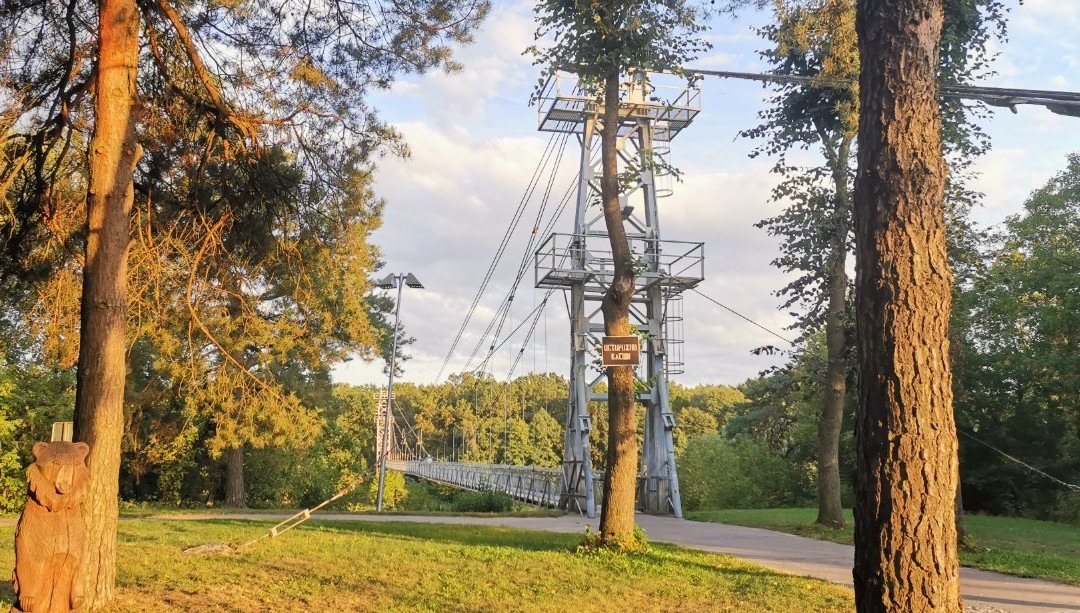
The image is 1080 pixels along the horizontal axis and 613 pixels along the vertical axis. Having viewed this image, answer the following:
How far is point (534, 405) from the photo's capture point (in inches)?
1944

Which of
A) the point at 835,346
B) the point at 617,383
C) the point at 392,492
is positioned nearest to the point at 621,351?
the point at 617,383

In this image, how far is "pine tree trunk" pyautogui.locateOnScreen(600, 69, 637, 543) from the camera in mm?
8500

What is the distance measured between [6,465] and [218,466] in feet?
20.0

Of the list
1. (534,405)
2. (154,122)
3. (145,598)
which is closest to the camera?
(145,598)

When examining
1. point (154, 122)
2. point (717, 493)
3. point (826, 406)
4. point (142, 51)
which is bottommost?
point (717, 493)

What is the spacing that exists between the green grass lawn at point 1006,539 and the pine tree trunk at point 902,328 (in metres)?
5.04

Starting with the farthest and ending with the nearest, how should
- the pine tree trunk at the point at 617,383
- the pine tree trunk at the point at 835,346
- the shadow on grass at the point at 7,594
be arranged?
the pine tree trunk at the point at 835,346
the pine tree trunk at the point at 617,383
the shadow on grass at the point at 7,594

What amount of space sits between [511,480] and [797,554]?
48.6 feet

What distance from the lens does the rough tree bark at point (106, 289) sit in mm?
5781

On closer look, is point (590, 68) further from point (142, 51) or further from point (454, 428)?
point (454, 428)

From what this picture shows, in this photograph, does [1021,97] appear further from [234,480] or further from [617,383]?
[234,480]

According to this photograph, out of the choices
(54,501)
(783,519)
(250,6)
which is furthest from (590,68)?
(783,519)

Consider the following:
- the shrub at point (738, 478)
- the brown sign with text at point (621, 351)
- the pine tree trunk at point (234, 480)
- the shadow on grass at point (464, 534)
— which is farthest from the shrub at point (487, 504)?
the brown sign with text at point (621, 351)

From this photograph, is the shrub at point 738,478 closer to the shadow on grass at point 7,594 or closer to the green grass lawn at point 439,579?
the green grass lawn at point 439,579
